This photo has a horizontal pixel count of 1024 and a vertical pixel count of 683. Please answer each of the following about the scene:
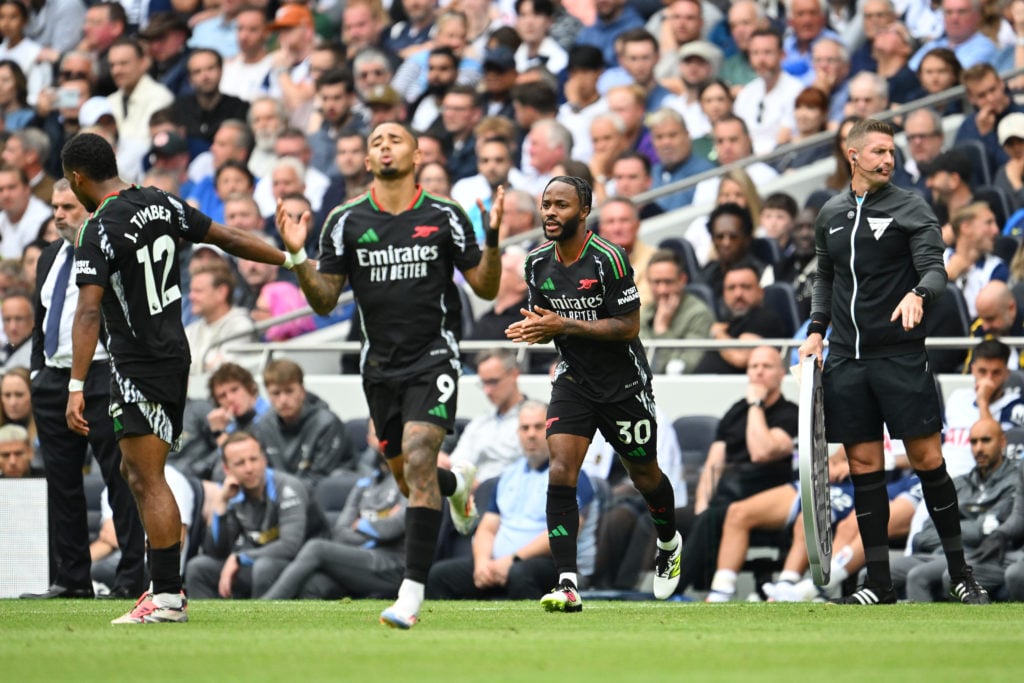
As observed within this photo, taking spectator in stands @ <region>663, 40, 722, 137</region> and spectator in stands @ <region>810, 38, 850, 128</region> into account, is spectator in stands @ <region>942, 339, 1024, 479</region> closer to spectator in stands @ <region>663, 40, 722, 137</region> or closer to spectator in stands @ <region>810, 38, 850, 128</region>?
spectator in stands @ <region>810, 38, 850, 128</region>

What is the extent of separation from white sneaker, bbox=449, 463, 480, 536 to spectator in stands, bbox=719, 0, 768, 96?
8703 mm

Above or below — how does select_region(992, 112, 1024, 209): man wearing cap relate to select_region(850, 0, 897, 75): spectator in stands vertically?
below

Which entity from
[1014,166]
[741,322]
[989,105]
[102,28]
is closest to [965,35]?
[989,105]

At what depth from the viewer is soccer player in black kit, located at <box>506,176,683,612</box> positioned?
10.3m

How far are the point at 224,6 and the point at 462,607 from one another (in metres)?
14.7

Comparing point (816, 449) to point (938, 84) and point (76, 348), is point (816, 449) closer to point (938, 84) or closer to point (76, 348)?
point (76, 348)

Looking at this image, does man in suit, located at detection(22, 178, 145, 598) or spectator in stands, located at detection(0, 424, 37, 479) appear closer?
man in suit, located at detection(22, 178, 145, 598)

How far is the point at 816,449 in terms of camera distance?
35.9 feet

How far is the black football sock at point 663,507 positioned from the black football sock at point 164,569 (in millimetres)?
2893

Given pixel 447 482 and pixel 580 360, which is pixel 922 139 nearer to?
pixel 580 360

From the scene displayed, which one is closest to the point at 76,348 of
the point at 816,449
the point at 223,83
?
the point at 816,449

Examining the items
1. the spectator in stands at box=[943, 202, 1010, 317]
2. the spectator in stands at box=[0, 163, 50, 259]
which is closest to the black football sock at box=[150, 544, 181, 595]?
the spectator in stands at box=[943, 202, 1010, 317]

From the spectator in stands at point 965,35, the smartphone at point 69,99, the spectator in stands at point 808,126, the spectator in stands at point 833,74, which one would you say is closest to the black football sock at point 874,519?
the spectator in stands at point 808,126

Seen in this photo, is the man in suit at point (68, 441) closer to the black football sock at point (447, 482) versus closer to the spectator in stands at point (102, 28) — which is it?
the black football sock at point (447, 482)
